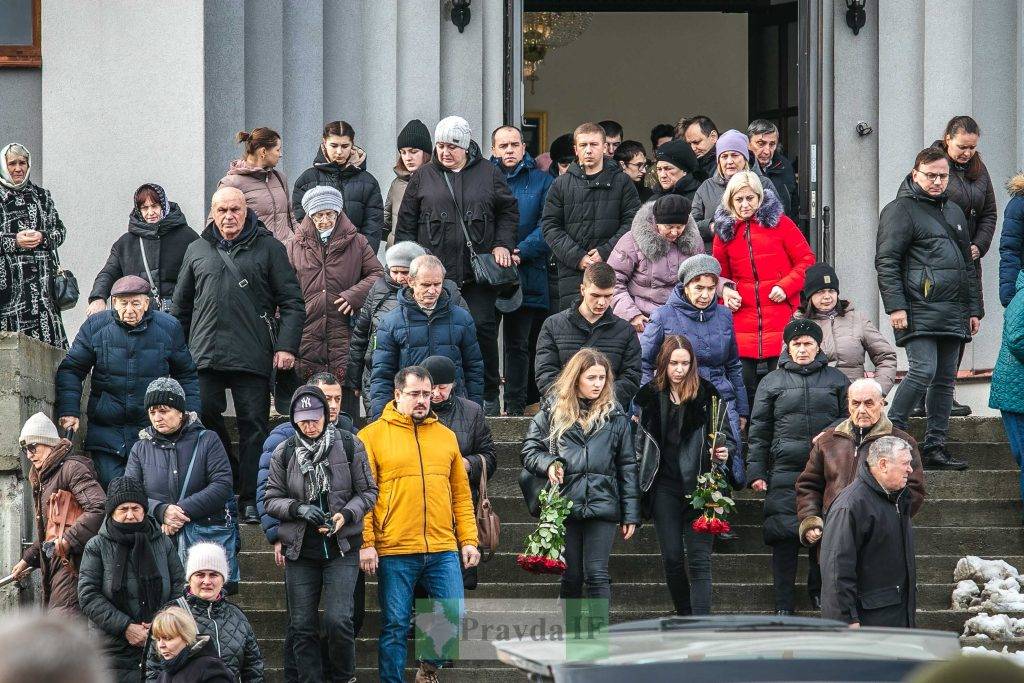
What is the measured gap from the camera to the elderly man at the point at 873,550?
8.64 metres

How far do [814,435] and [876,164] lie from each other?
17.5ft

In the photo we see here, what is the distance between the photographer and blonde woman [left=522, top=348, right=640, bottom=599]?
9.47m

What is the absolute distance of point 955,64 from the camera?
566 inches

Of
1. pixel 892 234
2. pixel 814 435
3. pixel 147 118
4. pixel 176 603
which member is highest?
pixel 147 118

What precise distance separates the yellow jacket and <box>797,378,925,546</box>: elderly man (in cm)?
175

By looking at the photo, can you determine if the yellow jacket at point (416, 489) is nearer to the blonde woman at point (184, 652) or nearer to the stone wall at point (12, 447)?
the blonde woman at point (184, 652)

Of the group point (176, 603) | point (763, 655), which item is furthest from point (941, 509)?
point (763, 655)

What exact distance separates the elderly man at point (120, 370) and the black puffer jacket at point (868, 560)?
3815mm

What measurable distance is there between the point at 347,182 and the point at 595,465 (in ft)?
12.3

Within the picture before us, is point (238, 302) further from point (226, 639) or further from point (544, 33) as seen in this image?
point (544, 33)

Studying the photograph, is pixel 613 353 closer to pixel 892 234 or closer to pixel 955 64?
pixel 892 234

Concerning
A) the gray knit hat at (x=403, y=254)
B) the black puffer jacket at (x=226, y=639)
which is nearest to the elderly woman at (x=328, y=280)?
the gray knit hat at (x=403, y=254)

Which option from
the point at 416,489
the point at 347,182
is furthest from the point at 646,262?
the point at 416,489

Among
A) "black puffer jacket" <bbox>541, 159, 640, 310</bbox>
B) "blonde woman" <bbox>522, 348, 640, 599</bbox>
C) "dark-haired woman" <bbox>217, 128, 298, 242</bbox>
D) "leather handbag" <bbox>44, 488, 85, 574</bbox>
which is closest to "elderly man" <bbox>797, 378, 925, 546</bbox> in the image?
"blonde woman" <bbox>522, 348, 640, 599</bbox>
